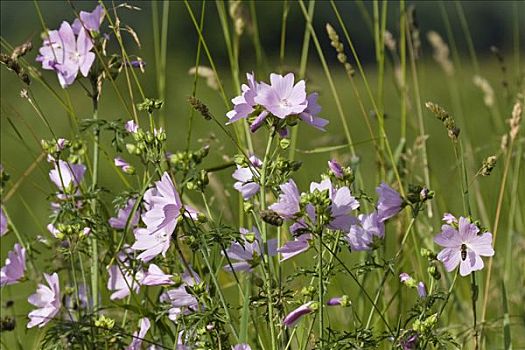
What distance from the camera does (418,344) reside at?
1.18 m

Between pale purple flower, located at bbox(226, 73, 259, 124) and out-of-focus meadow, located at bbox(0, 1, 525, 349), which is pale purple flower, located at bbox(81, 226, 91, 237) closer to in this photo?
out-of-focus meadow, located at bbox(0, 1, 525, 349)

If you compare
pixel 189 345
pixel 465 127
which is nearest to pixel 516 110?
pixel 189 345

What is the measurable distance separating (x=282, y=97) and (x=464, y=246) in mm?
268

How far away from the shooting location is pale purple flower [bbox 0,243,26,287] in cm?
139

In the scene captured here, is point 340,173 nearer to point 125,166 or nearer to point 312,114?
point 312,114

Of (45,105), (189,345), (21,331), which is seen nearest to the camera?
(189,345)

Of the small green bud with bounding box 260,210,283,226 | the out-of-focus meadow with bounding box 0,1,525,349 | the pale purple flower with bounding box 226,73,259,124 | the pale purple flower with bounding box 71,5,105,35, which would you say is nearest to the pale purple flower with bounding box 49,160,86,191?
the out-of-focus meadow with bounding box 0,1,525,349

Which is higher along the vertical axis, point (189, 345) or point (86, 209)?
point (86, 209)

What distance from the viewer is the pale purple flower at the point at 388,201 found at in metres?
1.16

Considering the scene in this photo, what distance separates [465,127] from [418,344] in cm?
119

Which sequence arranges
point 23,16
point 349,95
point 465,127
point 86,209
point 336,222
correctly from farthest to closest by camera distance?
point 23,16 < point 349,95 < point 465,127 < point 86,209 < point 336,222

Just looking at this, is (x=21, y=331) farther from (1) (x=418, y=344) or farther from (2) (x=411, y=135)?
(2) (x=411, y=135)

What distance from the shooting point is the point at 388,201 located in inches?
46.1

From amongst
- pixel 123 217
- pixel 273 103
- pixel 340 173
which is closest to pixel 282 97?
pixel 273 103
